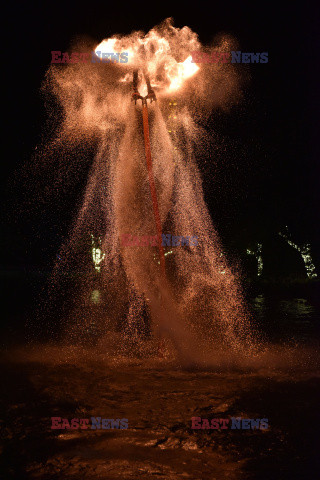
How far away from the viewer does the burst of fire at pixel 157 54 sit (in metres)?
7.60

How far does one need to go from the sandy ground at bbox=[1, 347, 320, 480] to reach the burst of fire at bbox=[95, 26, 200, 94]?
18.2 ft

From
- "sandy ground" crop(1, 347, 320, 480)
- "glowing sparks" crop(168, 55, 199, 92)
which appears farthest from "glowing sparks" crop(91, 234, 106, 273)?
"sandy ground" crop(1, 347, 320, 480)

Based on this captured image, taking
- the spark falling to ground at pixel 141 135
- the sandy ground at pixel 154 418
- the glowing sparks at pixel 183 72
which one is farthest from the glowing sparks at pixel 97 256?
the sandy ground at pixel 154 418

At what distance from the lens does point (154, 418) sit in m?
4.87

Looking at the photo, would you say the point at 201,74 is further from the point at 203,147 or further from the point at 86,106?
the point at 203,147

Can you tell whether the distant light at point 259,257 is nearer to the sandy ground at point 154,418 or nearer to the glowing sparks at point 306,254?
the glowing sparks at point 306,254

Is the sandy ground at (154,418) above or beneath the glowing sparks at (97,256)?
beneath

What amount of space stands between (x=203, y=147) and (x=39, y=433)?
18133 millimetres

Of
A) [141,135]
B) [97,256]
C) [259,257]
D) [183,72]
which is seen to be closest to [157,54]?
[183,72]

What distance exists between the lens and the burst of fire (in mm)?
7598

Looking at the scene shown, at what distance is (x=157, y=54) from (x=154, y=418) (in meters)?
6.36

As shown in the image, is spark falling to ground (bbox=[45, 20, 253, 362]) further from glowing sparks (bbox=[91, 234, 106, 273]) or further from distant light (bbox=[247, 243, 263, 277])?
glowing sparks (bbox=[91, 234, 106, 273])

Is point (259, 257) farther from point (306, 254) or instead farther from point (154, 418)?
point (154, 418)

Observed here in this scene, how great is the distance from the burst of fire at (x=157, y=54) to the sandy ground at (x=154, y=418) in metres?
5.54
